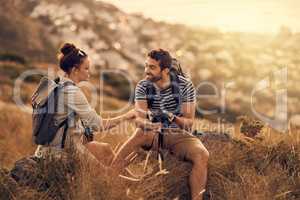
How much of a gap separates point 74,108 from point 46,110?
0.86 ft

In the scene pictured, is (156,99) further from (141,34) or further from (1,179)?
(141,34)

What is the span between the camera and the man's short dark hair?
6.29 m

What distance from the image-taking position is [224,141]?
714 cm

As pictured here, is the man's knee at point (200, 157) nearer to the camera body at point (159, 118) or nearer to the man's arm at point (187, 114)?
the man's arm at point (187, 114)

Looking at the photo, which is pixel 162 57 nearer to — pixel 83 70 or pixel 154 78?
pixel 154 78

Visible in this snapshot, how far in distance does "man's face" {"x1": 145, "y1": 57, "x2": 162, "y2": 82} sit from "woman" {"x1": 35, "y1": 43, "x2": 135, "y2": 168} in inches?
22.5

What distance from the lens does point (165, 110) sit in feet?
21.0

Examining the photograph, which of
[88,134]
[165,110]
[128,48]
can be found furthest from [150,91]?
[128,48]

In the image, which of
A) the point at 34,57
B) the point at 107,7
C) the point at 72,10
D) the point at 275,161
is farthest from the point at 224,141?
the point at 107,7

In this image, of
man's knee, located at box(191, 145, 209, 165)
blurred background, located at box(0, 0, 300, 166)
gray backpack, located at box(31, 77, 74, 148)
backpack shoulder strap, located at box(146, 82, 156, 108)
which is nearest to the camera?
gray backpack, located at box(31, 77, 74, 148)

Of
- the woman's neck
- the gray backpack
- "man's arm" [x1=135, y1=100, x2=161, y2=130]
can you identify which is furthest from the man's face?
the gray backpack

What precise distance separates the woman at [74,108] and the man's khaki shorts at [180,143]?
22.2 inches

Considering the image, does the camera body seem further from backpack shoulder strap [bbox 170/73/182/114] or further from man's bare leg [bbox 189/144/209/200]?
man's bare leg [bbox 189/144/209/200]

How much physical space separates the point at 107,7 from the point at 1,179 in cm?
8856
